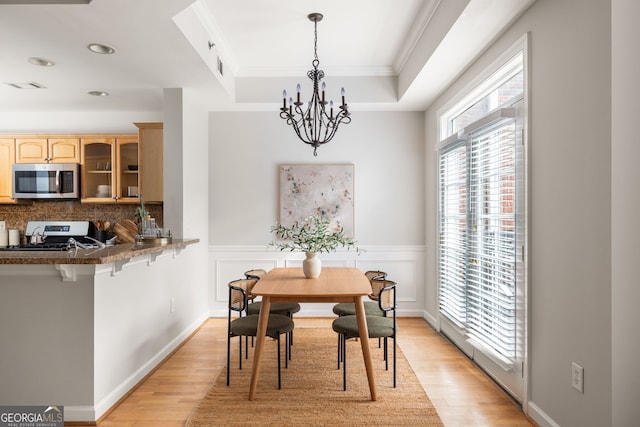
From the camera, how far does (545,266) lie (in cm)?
230

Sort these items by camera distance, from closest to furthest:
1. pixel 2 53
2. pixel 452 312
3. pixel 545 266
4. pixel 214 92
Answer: pixel 545 266 < pixel 2 53 < pixel 452 312 < pixel 214 92

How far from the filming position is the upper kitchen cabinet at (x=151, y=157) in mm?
4484

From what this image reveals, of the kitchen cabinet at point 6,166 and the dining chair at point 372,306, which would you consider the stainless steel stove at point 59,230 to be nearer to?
the kitchen cabinet at point 6,166

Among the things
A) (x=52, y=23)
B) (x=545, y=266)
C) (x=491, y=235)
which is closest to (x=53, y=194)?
(x=52, y=23)

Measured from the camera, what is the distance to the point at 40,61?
3.39 m

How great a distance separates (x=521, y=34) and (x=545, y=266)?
148 cm

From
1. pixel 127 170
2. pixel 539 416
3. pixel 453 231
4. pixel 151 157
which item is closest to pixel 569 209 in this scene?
pixel 539 416

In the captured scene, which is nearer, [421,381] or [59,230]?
[421,381]

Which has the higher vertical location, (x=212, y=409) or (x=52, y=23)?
(x=52, y=23)

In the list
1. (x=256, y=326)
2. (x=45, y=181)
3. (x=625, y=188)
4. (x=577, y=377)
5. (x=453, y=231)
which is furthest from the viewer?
(x=45, y=181)

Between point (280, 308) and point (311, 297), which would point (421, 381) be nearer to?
point (311, 297)

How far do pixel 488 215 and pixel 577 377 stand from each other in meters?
1.33

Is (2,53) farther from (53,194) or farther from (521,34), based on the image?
(521,34)

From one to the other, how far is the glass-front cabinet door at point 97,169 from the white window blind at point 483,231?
392 centimetres
